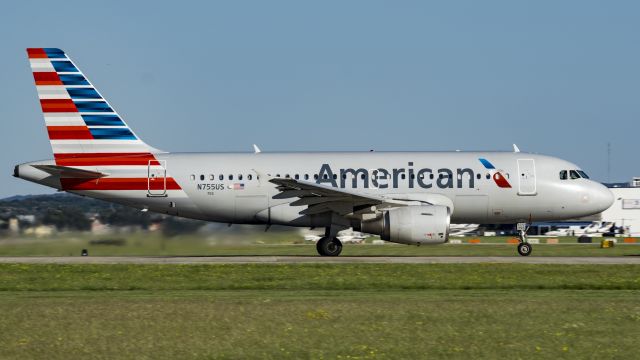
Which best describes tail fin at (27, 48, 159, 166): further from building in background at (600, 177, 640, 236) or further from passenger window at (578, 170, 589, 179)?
building in background at (600, 177, 640, 236)

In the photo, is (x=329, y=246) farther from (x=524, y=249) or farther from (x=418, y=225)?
(x=524, y=249)

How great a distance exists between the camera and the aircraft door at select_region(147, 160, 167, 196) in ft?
123

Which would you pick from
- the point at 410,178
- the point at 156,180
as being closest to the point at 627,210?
the point at 410,178

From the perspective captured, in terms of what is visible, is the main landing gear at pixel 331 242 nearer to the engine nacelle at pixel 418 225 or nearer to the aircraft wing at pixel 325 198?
the aircraft wing at pixel 325 198

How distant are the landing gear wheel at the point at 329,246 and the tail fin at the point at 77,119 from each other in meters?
7.34

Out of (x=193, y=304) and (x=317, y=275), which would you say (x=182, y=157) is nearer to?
(x=317, y=275)

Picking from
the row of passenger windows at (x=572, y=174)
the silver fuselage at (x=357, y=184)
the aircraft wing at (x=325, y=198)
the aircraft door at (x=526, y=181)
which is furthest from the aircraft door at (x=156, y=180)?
the row of passenger windows at (x=572, y=174)

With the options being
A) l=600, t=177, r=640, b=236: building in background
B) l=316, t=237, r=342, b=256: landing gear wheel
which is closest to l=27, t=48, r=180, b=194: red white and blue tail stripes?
l=316, t=237, r=342, b=256: landing gear wheel

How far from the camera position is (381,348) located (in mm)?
15742

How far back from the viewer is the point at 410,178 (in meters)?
37.2

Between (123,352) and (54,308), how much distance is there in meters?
5.67

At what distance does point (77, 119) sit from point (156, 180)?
3.93 metres

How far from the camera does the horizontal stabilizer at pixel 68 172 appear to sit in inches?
1431

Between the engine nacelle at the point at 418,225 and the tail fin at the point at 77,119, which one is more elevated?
the tail fin at the point at 77,119
